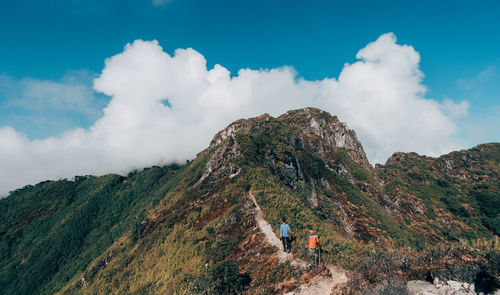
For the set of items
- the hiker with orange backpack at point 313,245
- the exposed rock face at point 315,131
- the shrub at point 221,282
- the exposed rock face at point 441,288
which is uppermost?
the exposed rock face at point 315,131

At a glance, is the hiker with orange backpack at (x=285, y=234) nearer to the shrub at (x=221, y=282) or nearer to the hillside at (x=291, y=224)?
the hillside at (x=291, y=224)

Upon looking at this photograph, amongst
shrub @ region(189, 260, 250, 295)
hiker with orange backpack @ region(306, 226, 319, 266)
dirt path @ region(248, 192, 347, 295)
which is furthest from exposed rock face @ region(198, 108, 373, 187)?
shrub @ region(189, 260, 250, 295)

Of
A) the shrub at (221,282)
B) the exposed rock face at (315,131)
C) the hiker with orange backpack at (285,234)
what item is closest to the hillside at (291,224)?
the shrub at (221,282)

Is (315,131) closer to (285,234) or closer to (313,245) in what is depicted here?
(285,234)

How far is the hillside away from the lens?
1466 centimetres

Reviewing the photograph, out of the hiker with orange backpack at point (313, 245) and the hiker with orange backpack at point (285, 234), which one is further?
the hiker with orange backpack at point (285, 234)

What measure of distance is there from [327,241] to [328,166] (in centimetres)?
7473

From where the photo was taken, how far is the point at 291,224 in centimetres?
2289

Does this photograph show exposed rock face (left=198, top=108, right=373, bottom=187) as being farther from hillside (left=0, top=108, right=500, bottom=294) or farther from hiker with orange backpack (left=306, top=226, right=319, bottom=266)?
hiker with orange backpack (left=306, top=226, right=319, bottom=266)

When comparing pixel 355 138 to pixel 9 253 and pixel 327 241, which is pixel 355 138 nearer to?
pixel 327 241

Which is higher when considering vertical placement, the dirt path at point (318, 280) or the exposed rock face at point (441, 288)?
the exposed rock face at point (441, 288)

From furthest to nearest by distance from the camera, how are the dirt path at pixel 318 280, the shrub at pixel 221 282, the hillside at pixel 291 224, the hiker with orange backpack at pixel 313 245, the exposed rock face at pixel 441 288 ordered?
the shrub at pixel 221 282 < the hiker with orange backpack at pixel 313 245 < the hillside at pixel 291 224 < the dirt path at pixel 318 280 < the exposed rock face at pixel 441 288

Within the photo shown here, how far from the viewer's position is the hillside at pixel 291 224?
48.1ft

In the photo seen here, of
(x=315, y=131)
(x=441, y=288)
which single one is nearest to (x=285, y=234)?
(x=441, y=288)
